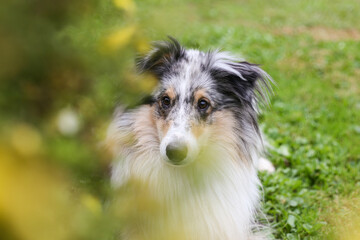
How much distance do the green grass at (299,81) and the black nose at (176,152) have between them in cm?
71

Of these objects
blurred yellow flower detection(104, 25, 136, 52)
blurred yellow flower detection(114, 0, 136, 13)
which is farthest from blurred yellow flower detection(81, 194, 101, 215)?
blurred yellow flower detection(114, 0, 136, 13)

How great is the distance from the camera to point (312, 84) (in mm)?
6020

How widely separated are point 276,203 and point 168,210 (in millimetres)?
1271

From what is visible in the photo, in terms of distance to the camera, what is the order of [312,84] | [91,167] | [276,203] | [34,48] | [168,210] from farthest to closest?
[312,84], [276,203], [168,210], [91,167], [34,48]

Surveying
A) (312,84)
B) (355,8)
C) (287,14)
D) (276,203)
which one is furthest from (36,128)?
(355,8)

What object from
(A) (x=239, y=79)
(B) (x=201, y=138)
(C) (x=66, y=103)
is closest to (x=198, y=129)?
(B) (x=201, y=138)

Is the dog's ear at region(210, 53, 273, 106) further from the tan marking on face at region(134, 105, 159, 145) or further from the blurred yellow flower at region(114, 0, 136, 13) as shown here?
the blurred yellow flower at region(114, 0, 136, 13)

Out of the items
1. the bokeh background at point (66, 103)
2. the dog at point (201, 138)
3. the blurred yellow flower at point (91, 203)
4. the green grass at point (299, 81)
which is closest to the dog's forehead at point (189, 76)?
the dog at point (201, 138)

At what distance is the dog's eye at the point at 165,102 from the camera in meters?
2.73

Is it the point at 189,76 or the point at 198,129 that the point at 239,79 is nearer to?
the point at 189,76

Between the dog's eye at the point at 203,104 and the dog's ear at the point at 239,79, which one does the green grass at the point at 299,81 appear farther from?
the dog's eye at the point at 203,104

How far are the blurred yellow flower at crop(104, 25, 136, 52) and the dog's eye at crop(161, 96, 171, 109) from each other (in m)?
1.26

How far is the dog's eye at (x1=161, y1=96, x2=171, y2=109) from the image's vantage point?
273 centimetres

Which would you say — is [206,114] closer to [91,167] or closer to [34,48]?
[91,167]
